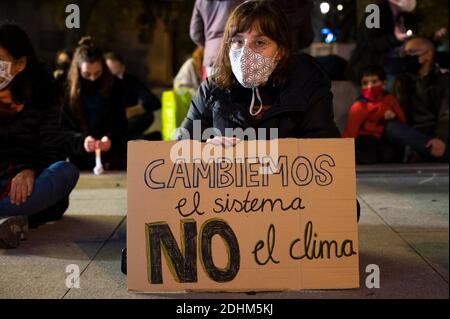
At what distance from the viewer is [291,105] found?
360cm

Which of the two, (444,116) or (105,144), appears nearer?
(105,144)

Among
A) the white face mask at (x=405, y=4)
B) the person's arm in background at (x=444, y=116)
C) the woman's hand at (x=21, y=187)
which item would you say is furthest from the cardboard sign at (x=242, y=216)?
the white face mask at (x=405, y=4)

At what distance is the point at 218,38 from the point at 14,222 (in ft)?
8.52

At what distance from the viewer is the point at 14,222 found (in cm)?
409

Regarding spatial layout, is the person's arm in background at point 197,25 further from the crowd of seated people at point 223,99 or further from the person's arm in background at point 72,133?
the person's arm in background at point 72,133

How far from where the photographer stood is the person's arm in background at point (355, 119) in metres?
7.08

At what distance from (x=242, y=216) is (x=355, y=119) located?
13.5 feet

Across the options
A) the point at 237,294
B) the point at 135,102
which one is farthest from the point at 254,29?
the point at 135,102

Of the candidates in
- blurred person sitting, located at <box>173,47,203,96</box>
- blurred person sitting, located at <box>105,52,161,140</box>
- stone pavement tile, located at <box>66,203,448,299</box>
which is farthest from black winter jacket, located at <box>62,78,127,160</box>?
stone pavement tile, located at <box>66,203,448,299</box>

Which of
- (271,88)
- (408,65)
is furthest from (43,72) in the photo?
(408,65)

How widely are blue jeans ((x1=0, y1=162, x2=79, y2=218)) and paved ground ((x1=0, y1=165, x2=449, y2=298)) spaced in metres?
0.18

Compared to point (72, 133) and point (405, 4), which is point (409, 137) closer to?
point (405, 4)

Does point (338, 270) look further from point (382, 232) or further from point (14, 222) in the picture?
point (14, 222)

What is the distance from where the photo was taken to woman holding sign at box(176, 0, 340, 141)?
3.62 m
